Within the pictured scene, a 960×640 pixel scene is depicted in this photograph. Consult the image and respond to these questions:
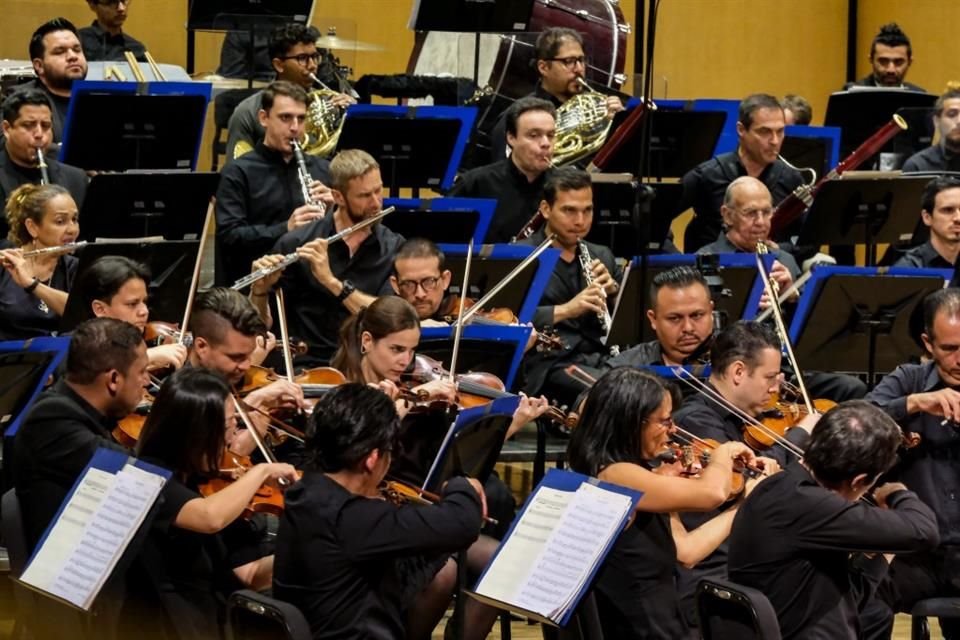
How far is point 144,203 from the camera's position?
5297mm

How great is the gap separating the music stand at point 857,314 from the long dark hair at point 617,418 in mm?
1394

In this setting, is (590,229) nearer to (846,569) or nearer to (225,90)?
(225,90)

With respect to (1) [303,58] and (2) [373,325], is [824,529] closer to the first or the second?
(2) [373,325]

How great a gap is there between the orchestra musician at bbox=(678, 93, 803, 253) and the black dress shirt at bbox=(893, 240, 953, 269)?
0.88 m

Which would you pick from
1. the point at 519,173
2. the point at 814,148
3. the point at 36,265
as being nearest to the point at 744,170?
the point at 814,148

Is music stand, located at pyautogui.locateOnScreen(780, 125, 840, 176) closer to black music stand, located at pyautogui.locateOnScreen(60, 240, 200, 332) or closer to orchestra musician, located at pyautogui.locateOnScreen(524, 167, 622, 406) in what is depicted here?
orchestra musician, located at pyautogui.locateOnScreen(524, 167, 622, 406)

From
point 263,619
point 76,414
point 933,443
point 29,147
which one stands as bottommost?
point 263,619

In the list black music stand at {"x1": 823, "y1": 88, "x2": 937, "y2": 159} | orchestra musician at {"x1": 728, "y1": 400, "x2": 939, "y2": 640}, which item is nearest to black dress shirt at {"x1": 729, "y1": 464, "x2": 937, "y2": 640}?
orchestra musician at {"x1": 728, "y1": 400, "x2": 939, "y2": 640}

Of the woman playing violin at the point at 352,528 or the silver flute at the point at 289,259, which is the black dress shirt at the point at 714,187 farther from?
the woman playing violin at the point at 352,528

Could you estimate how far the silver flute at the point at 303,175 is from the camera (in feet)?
19.6

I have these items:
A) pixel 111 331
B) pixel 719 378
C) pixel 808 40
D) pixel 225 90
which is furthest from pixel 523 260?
pixel 808 40

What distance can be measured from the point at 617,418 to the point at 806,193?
2.80 metres

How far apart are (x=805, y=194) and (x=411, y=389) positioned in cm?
247

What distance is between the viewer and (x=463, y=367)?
4805mm
